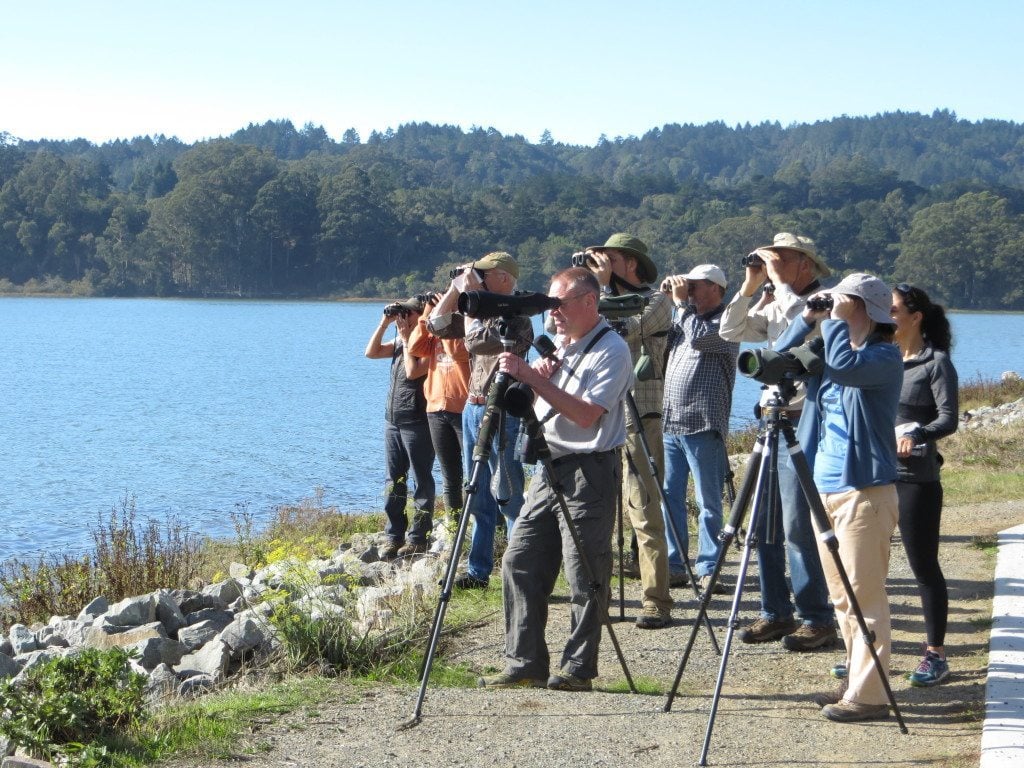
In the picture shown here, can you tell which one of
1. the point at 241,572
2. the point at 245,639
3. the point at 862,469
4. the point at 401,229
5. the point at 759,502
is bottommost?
the point at 241,572

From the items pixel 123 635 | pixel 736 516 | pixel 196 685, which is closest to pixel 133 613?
pixel 123 635

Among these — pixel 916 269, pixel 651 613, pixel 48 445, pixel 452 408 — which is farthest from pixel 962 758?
pixel 916 269

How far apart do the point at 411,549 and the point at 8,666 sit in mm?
2999

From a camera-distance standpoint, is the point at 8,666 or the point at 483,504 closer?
the point at 8,666

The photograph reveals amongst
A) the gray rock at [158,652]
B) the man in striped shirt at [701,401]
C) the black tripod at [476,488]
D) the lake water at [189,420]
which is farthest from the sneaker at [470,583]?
the lake water at [189,420]

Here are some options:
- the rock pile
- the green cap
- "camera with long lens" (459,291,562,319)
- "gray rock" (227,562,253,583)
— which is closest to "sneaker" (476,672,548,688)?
the rock pile

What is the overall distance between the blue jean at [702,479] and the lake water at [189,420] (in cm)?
866

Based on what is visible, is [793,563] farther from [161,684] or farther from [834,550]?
[161,684]

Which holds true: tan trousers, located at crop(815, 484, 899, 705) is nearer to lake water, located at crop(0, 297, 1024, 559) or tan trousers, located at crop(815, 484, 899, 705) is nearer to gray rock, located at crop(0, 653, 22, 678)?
gray rock, located at crop(0, 653, 22, 678)

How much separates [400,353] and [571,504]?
3983 mm

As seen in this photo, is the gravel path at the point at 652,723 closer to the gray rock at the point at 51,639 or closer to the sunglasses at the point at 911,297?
the sunglasses at the point at 911,297

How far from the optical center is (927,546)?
522 cm

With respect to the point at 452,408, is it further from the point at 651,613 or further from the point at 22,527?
the point at 22,527

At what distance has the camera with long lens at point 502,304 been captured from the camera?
198 inches
